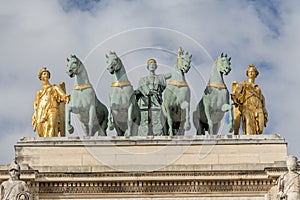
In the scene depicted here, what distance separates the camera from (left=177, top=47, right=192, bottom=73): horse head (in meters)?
57.2

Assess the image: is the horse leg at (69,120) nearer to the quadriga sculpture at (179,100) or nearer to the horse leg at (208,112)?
the quadriga sculpture at (179,100)

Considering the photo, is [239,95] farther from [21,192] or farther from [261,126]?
[21,192]

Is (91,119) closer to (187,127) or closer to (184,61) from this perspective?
(187,127)

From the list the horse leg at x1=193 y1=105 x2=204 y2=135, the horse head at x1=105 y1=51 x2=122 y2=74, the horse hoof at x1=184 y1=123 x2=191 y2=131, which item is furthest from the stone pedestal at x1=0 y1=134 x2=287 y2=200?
the horse head at x1=105 y1=51 x2=122 y2=74

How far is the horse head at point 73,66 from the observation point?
187 ft

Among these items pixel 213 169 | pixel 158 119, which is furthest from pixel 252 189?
pixel 158 119

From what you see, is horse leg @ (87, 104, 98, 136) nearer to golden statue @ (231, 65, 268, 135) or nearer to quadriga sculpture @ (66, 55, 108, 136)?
quadriga sculpture @ (66, 55, 108, 136)

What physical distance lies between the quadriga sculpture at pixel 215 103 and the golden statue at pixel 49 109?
15.7ft

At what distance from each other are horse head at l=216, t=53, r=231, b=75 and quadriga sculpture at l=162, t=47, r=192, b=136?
3.58 ft

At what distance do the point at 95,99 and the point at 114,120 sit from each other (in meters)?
0.99

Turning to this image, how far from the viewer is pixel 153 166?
54781 millimetres

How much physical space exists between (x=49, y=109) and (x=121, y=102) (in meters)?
2.68

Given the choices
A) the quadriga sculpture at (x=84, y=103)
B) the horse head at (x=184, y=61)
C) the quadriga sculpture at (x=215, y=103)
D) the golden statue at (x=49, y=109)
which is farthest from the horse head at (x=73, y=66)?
the quadriga sculpture at (x=215, y=103)

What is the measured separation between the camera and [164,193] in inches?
2136
